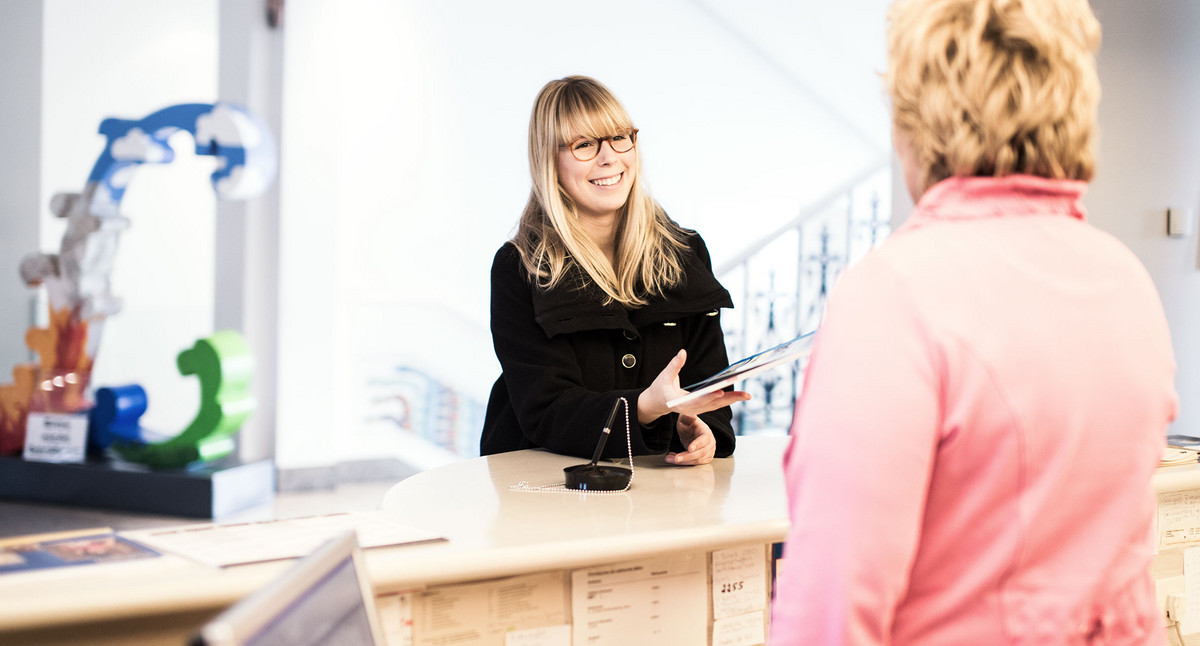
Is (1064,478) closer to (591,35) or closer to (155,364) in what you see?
(155,364)

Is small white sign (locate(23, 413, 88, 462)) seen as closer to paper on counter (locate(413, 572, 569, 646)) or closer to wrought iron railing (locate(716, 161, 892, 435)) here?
wrought iron railing (locate(716, 161, 892, 435))

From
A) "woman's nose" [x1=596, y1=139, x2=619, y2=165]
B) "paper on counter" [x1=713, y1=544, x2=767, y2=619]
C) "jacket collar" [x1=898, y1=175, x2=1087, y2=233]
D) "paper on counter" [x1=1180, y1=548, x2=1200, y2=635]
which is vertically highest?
"woman's nose" [x1=596, y1=139, x2=619, y2=165]

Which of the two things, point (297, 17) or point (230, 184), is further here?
point (297, 17)

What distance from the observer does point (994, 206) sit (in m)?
0.88

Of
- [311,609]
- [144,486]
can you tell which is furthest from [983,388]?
[144,486]

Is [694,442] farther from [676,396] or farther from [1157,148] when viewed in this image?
[1157,148]

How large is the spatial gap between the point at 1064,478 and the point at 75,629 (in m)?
1.06

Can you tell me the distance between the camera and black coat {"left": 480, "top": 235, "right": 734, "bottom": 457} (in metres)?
1.95

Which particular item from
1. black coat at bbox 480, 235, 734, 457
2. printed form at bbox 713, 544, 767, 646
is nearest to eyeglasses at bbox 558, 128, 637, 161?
black coat at bbox 480, 235, 734, 457

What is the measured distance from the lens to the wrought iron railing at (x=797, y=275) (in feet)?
20.0

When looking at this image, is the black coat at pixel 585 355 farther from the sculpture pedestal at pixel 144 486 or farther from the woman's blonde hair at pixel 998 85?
the sculpture pedestal at pixel 144 486

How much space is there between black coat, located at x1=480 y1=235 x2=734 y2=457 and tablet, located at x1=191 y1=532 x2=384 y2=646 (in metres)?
0.97

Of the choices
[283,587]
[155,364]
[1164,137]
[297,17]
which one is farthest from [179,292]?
[283,587]

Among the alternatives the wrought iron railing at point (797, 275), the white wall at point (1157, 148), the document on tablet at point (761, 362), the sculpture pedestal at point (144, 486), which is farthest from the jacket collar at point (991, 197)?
the wrought iron railing at point (797, 275)
